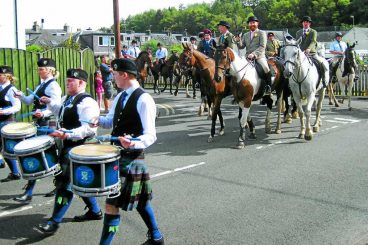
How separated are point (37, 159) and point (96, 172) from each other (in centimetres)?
131

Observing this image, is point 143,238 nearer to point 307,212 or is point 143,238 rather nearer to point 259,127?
point 307,212

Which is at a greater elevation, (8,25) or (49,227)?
(8,25)

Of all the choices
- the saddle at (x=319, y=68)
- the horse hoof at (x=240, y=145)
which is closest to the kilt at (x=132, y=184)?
the horse hoof at (x=240, y=145)

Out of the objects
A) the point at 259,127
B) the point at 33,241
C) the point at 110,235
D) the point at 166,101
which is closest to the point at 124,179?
the point at 110,235

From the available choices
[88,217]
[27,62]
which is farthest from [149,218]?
[27,62]

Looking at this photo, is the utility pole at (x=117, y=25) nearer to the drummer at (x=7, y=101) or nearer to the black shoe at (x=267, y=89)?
the black shoe at (x=267, y=89)

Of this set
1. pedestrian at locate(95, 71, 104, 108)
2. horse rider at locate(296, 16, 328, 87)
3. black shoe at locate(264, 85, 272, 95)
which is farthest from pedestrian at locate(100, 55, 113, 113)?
horse rider at locate(296, 16, 328, 87)

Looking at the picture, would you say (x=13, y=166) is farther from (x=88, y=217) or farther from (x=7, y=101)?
(x=88, y=217)

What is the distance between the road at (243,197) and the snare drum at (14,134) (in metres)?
0.85

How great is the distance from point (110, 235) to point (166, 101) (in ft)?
58.5

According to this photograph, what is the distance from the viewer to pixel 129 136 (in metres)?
4.66

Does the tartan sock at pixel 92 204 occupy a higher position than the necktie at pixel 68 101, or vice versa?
the necktie at pixel 68 101

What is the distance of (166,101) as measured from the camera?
22375 mm

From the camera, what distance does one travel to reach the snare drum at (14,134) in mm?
6645
